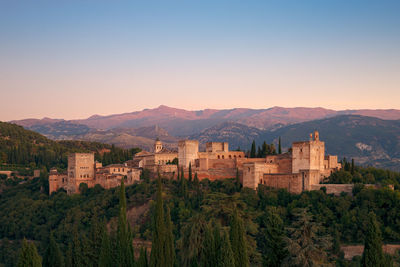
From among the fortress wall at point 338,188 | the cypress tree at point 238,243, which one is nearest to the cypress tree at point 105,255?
the cypress tree at point 238,243

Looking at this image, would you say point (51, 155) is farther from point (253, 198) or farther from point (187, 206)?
point (253, 198)

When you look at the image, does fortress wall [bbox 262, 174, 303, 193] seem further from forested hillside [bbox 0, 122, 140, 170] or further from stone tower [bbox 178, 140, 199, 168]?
forested hillside [bbox 0, 122, 140, 170]

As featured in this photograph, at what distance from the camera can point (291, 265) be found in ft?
111

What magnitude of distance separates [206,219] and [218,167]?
18.4 m

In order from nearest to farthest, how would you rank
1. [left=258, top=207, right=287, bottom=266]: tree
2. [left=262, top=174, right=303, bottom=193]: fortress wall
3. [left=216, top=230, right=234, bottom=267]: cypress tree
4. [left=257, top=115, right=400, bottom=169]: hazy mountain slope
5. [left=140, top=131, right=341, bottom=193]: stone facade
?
[left=216, top=230, right=234, bottom=267]: cypress tree → [left=258, top=207, right=287, bottom=266]: tree → [left=262, top=174, right=303, bottom=193]: fortress wall → [left=140, top=131, right=341, bottom=193]: stone facade → [left=257, top=115, right=400, bottom=169]: hazy mountain slope

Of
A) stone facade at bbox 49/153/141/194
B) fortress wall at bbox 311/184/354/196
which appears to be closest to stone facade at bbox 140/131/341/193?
fortress wall at bbox 311/184/354/196

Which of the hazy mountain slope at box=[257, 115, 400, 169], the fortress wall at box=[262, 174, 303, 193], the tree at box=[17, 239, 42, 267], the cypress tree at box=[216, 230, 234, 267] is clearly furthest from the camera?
the hazy mountain slope at box=[257, 115, 400, 169]

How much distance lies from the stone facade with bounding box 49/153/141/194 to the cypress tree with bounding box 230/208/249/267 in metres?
31.4

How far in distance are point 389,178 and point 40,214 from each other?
39.0m

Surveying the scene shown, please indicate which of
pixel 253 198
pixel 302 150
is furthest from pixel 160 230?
pixel 302 150

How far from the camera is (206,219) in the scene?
42.9m

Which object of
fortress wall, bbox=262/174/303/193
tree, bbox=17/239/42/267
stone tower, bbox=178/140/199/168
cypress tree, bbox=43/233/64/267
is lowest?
cypress tree, bbox=43/233/64/267

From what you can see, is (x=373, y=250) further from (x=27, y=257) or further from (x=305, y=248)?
(x=27, y=257)

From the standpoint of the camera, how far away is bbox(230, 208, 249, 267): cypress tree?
1261 inches
